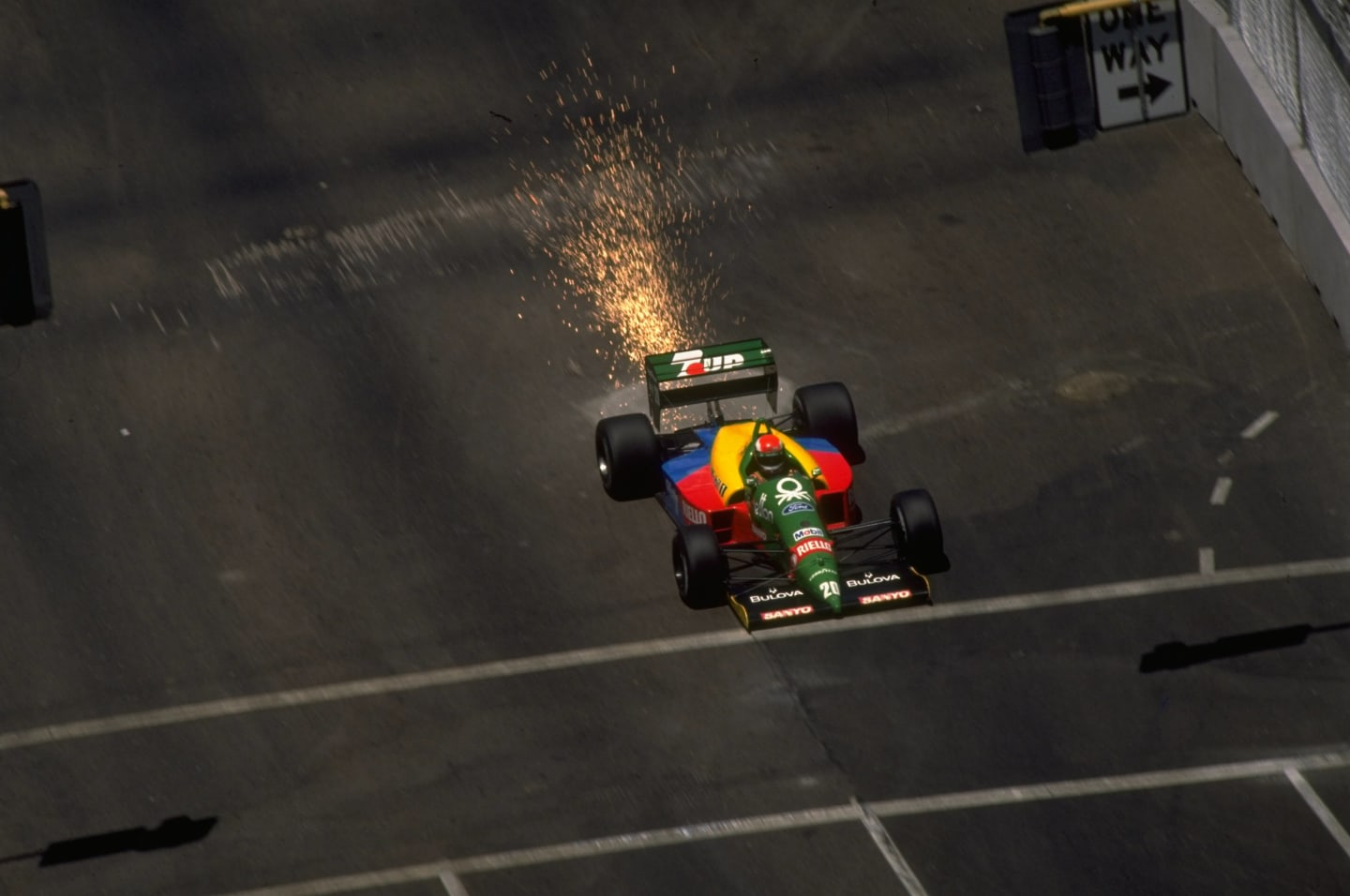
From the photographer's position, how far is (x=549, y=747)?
20.0 metres

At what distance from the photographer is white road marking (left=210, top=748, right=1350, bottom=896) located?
18.7 m

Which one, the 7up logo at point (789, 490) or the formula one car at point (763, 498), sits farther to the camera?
the 7up logo at point (789, 490)

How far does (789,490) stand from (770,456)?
1.50ft

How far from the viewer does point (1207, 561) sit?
70.5ft

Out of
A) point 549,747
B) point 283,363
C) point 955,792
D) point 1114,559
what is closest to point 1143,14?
point 1114,559

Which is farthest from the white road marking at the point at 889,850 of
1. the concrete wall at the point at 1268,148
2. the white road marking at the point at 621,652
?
the concrete wall at the point at 1268,148

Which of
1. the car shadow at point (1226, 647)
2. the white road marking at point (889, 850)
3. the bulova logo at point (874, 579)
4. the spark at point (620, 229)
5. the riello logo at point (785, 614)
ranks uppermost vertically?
the spark at point (620, 229)

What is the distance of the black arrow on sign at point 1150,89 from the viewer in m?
19.0

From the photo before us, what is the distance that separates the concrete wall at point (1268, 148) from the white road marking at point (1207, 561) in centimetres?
396

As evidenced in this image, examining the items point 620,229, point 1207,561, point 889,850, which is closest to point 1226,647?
point 1207,561

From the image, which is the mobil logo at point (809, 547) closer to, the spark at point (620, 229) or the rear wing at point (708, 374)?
the rear wing at point (708, 374)

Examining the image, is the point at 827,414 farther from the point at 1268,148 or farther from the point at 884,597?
the point at 1268,148

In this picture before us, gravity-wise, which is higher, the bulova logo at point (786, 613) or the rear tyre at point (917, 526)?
the rear tyre at point (917, 526)

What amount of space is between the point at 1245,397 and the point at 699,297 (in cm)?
621
